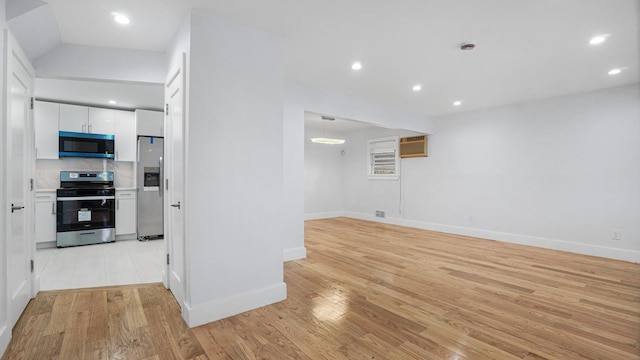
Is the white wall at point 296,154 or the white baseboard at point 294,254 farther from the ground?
the white wall at point 296,154

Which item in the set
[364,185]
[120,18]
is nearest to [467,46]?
[120,18]

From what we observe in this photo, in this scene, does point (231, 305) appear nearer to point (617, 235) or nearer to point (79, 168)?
point (79, 168)

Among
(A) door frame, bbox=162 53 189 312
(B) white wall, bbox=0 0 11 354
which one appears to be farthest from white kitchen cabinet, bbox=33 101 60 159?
(B) white wall, bbox=0 0 11 354

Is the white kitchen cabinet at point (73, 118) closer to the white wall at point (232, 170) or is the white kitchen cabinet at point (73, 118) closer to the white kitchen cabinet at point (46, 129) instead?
the white kitchen cabinet at point (46, 129)

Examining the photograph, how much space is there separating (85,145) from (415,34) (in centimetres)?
559

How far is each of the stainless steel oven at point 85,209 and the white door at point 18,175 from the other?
2.41 metres

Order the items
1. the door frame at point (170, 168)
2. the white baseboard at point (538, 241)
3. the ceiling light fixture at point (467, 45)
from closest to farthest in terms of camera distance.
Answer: the door frame at point (170, 168), the ceiling light fixture at point (467, 45), the white baseboard at point (538, 241)

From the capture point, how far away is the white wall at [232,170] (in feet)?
7.59

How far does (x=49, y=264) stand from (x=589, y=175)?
7.98 m

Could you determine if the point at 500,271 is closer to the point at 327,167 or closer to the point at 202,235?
the point at 202,235

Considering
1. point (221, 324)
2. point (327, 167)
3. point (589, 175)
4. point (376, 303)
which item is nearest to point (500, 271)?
point (376, 303)

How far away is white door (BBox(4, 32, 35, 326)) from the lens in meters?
2.10

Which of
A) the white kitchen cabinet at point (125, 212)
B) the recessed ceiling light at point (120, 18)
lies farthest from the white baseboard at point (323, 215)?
the recessed ceiling light at point (120, 18)

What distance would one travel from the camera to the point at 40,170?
16.5 ft
